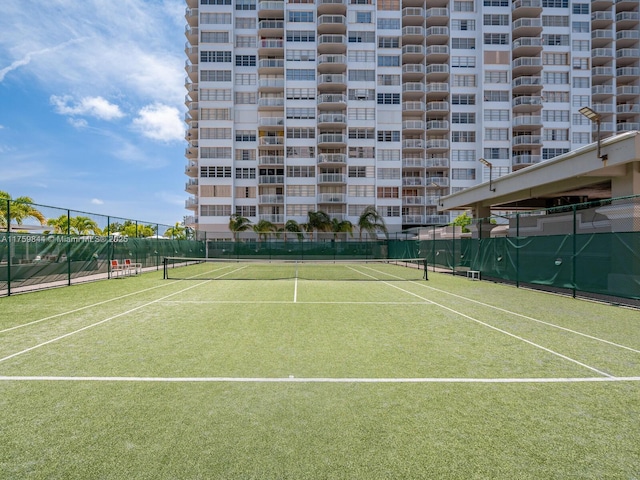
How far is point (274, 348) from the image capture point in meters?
6.79

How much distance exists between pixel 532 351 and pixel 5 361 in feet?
29.4

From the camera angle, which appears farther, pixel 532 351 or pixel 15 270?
pixel 15 270

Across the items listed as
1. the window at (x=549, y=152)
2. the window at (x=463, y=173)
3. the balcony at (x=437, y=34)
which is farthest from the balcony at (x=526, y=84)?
the window at (x=463, y=173)

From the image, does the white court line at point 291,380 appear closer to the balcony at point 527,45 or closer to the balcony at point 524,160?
the balcony at point 524,160

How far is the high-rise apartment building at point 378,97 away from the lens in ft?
196

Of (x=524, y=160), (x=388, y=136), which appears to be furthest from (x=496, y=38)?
(x=388, y=136)

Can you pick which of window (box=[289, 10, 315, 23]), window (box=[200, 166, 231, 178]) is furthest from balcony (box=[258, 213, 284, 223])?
window (box=[289, 10, 315, 23])

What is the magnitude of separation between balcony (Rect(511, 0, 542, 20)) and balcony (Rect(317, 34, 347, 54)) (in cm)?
2816

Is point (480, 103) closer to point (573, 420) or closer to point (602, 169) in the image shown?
point (602, 169)

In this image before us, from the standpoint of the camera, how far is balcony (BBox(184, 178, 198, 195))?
63.7 metres

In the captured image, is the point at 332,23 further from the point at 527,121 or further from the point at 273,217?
the point at 527,121

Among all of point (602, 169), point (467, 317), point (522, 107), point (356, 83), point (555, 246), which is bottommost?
point (467, 317)

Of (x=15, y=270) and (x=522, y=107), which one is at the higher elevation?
(x=522, y=107)

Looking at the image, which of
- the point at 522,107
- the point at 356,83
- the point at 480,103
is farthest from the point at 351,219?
the point at 522,107
